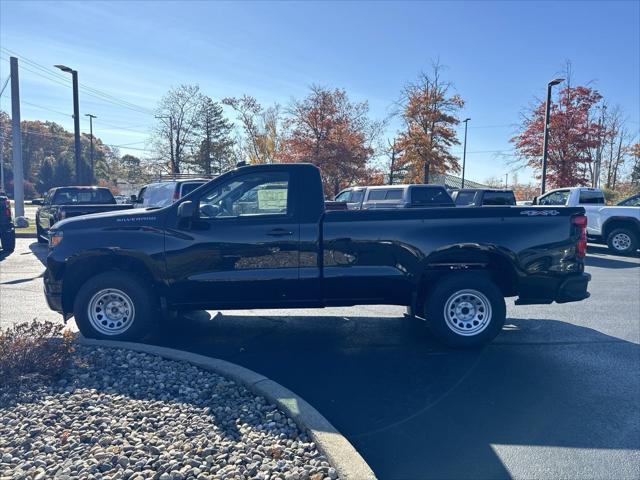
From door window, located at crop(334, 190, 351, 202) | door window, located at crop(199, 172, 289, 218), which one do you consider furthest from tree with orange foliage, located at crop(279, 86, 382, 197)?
door window, located at crop(199, 172, 289, 218)

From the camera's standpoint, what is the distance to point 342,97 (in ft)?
102

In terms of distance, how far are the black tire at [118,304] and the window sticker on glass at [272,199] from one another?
166 cm

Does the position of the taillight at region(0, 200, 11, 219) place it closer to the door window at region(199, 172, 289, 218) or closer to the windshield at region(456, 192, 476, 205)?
the door window at region(199, 172, 289, 218)

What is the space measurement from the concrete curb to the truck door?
913 millimetres

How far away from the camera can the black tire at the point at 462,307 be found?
5.77 metres

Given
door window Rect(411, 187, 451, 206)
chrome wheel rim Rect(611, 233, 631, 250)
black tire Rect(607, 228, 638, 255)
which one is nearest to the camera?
black tire Rect(607, 228, 638, 255)

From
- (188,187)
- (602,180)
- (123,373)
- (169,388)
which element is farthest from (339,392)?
(602,180)

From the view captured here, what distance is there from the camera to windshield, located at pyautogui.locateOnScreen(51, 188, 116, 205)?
16188 mm

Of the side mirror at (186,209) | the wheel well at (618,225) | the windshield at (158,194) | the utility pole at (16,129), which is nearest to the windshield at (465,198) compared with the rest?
the wheel well at (618,225)

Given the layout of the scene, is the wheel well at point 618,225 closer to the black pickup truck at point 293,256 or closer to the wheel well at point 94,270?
the black pickup truck at point 293,256

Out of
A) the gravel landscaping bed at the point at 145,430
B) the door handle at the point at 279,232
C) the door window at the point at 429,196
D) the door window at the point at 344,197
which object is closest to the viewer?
the gravel landscaping bed at the point at 145,430

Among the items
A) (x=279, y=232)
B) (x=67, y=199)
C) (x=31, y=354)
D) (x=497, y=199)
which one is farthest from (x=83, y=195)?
(x=497, y=199)

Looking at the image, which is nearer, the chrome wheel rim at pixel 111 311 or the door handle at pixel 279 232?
the door handle at pixel 279 232

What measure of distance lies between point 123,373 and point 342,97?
2842cm
